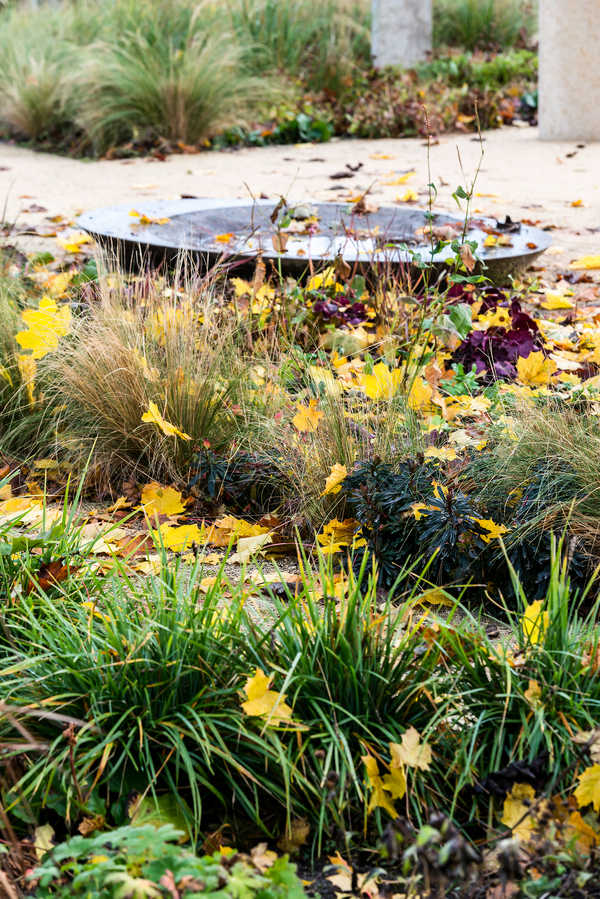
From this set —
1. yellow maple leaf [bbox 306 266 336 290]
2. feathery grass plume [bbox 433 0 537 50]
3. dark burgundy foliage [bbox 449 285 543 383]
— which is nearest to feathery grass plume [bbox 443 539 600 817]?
dark burgundy foliage [bbox 449 285 543 383]

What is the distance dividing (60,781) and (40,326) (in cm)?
200

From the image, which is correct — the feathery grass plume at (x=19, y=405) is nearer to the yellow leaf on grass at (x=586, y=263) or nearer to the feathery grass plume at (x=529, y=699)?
the feathery grass plume at (x=529, y=699)

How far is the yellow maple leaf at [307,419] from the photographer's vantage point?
3.19 metres

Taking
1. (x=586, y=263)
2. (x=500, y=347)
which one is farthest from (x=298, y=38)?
(x=500, y=347)

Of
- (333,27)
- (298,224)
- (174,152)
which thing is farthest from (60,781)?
(333,27)

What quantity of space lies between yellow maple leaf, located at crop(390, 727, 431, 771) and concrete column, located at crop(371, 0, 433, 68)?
12.6 m

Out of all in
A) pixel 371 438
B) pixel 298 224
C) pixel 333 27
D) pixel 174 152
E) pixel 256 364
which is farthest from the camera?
pixel 333 27

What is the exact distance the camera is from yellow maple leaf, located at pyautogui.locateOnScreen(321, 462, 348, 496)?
2.99m

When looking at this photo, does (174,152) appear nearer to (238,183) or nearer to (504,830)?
(238,183)

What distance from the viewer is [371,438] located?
10.5 ft

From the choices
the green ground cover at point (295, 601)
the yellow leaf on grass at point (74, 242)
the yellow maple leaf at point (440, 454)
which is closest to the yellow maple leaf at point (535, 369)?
the green ground cover at point (295, 601)

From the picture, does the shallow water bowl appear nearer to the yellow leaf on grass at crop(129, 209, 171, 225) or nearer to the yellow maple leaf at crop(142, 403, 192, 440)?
the yellow leaf on grass at crop(129, 209, 171, 225)

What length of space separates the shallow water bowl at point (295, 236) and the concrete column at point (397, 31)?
27.1 feet

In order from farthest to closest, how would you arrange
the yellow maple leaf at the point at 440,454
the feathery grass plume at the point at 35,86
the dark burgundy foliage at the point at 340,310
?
the feathery grass plume at the point at 35,86 < the dark burgundy foliage at the point at 340,310 < the yellow maple leaf at the point at 440,454
